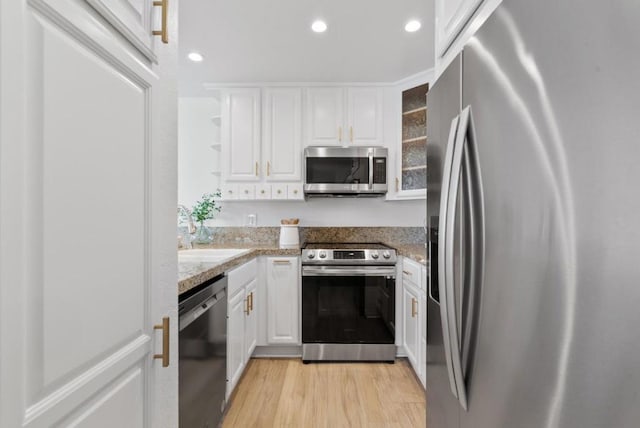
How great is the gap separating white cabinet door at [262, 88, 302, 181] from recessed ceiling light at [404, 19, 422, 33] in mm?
1179

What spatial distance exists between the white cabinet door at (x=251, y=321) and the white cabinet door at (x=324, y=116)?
146 cm

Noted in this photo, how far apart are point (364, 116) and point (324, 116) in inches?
15.3

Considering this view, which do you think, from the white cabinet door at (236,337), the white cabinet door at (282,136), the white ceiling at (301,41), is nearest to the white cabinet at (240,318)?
the white cabinet door at (236,337)

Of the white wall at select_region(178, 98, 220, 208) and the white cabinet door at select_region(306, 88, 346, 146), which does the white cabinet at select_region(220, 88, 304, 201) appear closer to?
the white cabinet door at select_region(306, 88, 346, 146)

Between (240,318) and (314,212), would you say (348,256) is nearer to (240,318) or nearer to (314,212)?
(314,212)

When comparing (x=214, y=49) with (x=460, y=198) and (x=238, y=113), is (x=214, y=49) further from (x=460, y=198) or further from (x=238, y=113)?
(x=460, y=198)

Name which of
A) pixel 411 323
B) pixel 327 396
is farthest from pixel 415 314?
pixel 327 396

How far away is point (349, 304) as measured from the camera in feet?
8.34

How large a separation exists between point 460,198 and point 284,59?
7.40ft

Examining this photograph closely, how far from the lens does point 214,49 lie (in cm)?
241

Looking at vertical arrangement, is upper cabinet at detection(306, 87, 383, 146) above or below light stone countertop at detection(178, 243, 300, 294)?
above

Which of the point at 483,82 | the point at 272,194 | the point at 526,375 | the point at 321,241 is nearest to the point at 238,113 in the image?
the point at 272,194

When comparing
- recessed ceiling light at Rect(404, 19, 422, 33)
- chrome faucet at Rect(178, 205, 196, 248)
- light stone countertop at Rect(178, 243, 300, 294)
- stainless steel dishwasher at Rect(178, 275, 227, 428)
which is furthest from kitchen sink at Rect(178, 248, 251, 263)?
recessed ceiling light at Rect(404, 19, 422, 33)

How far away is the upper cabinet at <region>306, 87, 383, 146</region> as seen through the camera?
300 cm
